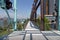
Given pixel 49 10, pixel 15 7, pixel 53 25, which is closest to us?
pixel 15 7

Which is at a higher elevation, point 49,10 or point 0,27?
point 49,10

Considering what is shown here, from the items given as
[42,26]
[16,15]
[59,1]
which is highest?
[59,1]

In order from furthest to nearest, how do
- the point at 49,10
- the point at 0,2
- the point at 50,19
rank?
1. the point at 49,10
2. the point at 50,19
3. the point at 0,2

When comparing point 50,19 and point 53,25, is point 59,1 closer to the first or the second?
point 53,25

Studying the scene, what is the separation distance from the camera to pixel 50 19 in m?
13.4

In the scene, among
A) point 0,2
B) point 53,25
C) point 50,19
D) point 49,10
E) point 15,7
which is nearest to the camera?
point 0,2

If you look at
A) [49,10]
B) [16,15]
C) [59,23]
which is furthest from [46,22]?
[49,10]

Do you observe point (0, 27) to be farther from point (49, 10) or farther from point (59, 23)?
point (49, 10)

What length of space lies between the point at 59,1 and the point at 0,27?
5.05 metres

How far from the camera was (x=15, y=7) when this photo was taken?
395 inches

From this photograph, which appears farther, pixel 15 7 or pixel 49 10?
pixel 49 10

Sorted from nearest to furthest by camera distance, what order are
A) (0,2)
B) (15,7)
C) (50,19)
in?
1. (0,2)
2. (15,7)
3. (50,19)

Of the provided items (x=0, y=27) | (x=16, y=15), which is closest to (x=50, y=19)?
(x=16, y=15)

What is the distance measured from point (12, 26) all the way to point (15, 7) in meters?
1.26
